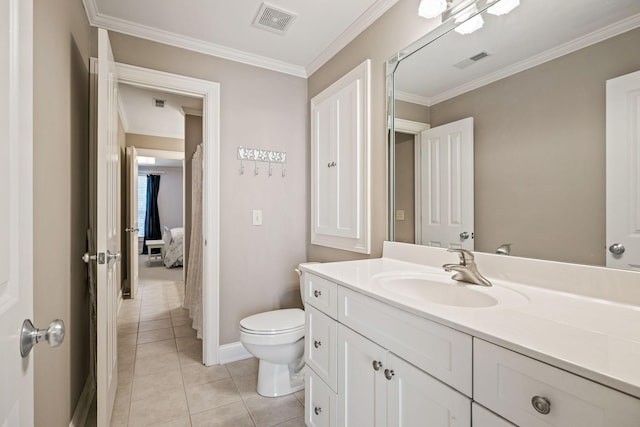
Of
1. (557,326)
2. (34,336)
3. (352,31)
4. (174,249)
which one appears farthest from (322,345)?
(174,249)

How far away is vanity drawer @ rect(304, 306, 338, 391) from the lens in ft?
4.30

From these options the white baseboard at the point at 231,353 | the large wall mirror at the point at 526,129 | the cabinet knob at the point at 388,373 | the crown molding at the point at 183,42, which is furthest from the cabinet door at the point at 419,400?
the crown molding at the point at 183,42

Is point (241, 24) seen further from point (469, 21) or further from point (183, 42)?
point (469, 21)

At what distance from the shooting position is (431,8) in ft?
4.93

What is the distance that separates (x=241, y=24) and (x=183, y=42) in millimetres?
499

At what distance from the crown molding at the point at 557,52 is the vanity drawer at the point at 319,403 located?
4.90ft

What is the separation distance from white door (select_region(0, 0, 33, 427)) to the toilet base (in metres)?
1.46

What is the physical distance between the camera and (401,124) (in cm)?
176

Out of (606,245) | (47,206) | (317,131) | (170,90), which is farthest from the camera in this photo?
(317,131)

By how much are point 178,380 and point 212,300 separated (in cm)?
56

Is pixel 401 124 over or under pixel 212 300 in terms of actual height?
over

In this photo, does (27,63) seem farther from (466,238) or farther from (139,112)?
(139,112)

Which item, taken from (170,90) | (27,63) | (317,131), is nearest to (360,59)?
(317,131)

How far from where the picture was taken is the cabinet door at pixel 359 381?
1.04m
